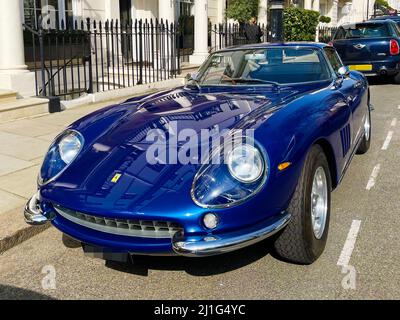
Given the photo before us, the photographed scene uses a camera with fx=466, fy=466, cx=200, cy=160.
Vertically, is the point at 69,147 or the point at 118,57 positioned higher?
the point at 118,57

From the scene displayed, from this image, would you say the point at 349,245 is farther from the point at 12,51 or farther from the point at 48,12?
the point at 48,12

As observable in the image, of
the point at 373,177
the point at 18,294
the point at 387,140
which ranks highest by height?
the point at 387,140

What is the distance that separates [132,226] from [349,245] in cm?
175

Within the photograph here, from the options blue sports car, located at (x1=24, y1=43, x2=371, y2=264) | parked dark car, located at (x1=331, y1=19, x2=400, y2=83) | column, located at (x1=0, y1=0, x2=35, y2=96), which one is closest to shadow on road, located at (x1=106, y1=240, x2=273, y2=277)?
blue sports car, located at (x1=24, y1=43, x2=371, y2=264)

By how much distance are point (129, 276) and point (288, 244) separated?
109cm

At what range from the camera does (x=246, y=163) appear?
2809mm

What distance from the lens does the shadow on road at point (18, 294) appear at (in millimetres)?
2967

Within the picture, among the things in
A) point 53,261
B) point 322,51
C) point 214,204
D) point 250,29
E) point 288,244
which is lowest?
point 53,261

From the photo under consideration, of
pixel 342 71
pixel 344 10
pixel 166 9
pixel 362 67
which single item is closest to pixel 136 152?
pixel 342 71

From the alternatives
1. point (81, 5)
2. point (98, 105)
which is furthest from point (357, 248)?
point (81, 5)

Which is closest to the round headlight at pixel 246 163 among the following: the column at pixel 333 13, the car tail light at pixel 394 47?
the car tail light at pixel 394 47

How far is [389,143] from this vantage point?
258 inches

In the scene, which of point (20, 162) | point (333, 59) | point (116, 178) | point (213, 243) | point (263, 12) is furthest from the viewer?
point (263, 12)
